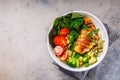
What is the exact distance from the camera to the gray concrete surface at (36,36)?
3.16 feet

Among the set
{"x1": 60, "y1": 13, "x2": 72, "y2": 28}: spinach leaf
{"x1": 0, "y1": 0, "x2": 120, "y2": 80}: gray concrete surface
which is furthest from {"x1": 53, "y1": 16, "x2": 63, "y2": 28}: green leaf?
{"x1": 0, "y1": 0, "x2": 120, "y2": 80}: gray concrete surface

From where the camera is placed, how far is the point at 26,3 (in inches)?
39.3

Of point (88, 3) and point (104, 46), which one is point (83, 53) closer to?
point (104, 46)

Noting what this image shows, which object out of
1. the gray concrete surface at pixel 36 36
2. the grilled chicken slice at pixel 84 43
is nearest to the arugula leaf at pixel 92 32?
the grilled chicken slice at pixel 84 43

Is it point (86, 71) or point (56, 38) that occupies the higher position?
point (56, 38)

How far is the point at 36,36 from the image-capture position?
982 mm

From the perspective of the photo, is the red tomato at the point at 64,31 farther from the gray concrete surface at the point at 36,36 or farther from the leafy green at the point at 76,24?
the gray concrete surface at the point at 36,36

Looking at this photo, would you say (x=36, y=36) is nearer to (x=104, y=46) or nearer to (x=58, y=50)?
(x=58, y=50)

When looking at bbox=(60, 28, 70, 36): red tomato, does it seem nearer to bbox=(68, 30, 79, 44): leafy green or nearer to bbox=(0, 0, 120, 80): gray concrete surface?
bbox=(68, 30, 79, 44): leafy green

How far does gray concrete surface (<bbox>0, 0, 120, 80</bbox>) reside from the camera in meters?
0.96

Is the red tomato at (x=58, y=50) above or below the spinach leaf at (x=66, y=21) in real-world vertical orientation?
below

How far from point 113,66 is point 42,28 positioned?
278 mm

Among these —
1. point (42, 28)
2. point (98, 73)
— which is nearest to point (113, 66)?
point (98, 73)

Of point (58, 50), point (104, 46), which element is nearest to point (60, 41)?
point (58, 50)
